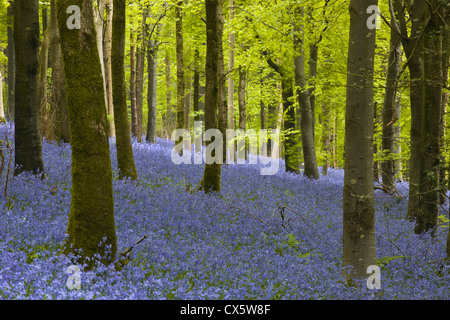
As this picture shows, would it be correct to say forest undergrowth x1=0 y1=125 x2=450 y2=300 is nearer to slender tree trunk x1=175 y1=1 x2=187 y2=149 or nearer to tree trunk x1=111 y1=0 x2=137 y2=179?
tree trunk x1=111 y1=0 x2=137 y2=179

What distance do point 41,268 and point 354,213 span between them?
470 centimetres

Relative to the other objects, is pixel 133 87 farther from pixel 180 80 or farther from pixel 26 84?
pixel 26 84

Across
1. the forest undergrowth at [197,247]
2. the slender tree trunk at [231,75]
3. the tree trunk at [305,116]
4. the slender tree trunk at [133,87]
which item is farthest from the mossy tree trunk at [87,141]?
the slender tree trunk at [133,87]

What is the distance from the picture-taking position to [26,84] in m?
8.94

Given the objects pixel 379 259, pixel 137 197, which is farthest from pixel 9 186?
pixel 379 259

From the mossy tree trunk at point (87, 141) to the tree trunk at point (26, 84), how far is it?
13.8 feet

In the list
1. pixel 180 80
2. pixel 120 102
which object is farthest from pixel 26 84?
pixel 180 80

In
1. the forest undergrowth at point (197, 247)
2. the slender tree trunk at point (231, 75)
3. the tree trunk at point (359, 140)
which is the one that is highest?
the slender tree trunk at point (231, 75)

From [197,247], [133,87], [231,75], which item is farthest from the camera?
[133,87]

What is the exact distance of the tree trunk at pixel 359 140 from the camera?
19.5 feet

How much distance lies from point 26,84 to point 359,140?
7482mm

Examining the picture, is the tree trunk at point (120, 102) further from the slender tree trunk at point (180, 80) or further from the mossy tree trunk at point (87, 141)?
the mossy tree trunk at point (87, 141)

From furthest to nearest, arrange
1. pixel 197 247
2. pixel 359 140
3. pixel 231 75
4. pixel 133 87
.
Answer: pixel 133 87 < pixel 231 75 < pixel 197 247 < pixel 359 140
